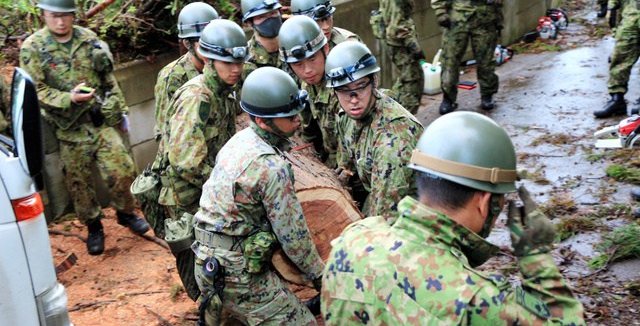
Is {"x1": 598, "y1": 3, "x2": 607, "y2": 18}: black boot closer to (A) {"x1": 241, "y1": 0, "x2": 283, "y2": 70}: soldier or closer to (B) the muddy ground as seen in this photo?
(B) the muddy ground

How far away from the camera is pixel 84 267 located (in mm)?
6203

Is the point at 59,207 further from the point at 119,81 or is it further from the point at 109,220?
the point at 119,81

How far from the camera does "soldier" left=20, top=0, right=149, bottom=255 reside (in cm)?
607

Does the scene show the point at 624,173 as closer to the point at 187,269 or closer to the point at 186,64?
the point at 186,64

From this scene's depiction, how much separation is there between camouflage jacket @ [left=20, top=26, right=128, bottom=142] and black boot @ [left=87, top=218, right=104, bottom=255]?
0.83 meters

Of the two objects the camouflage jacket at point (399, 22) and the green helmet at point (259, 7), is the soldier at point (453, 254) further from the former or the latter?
the camouflage jacket at point (399, 22)

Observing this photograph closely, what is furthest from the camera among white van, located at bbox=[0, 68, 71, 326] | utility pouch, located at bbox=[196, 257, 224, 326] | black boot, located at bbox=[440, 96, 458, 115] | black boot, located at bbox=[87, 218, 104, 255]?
black boot, located at bbox=[440, 96, 458, 115]

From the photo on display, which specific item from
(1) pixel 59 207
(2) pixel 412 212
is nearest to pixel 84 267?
(1) pixel 59 207

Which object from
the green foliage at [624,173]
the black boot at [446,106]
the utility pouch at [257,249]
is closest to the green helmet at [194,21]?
the utility pouch at [257,249]

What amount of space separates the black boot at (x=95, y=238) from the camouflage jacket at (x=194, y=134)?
157 cm

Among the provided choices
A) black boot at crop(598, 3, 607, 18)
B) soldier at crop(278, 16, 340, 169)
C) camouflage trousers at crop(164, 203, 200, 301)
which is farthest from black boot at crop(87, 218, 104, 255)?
black boot at crop(598, 3, 607, 18)

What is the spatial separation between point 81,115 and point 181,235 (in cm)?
246

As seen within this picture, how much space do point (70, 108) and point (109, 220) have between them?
145cm

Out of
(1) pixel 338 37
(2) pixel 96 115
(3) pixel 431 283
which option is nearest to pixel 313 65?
(1) pixel 338 37
